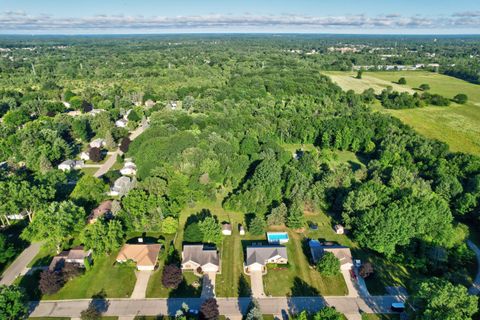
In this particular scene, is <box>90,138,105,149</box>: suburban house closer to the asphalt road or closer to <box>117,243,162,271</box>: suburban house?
<box>117,243,162,271</box>: suburban house

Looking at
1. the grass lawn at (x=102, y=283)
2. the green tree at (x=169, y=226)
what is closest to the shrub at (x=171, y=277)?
the grass lawn at (x=102, y=283)

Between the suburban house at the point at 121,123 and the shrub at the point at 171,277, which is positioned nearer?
the shrub at the point at 171,277

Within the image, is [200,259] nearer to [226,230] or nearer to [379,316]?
[226,230]

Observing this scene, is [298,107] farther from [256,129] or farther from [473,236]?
[473,236]

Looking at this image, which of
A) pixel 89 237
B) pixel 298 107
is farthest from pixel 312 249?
pixel 298 107

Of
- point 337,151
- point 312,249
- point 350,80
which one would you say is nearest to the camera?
point 312,249

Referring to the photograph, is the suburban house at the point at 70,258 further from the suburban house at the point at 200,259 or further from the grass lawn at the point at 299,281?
the grass lawn at the point at 299,281

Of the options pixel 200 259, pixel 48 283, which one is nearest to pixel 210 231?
pixel 200 259
